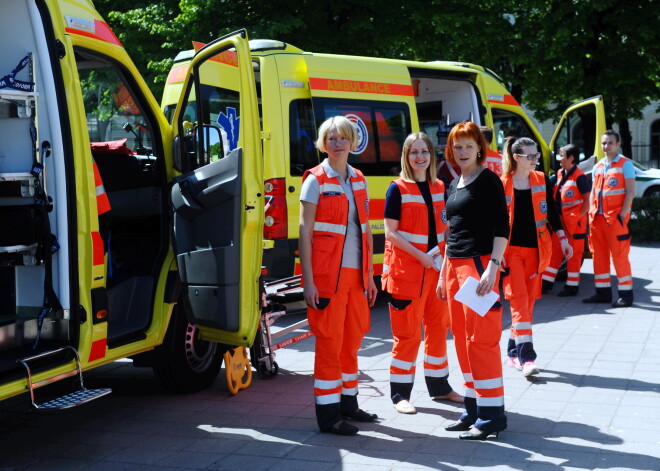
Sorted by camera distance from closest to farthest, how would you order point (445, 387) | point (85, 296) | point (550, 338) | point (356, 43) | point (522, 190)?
point (85, 296) → point (445, 387) → point (522, 190) → point (550, 338) → point (356, 43)

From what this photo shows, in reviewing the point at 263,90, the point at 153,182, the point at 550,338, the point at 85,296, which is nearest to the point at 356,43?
the point at 263,90

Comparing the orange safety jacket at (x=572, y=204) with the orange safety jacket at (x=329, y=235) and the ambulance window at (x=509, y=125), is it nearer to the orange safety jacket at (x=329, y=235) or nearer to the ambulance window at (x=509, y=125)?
the ambulance window at (x=509, y=125)

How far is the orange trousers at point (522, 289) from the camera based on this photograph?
6516mm

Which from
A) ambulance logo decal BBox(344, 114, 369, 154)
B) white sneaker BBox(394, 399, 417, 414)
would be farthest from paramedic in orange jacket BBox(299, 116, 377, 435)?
ambulance logo decal BBox(344, 114, 369, 154)

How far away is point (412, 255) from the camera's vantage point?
5500mm

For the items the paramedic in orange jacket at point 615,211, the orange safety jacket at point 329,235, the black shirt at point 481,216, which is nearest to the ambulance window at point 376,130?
the paramedic in orange jacket at point 615,211

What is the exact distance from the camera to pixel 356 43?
17.9 metres

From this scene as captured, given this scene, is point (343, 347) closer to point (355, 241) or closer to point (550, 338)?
point (355, 241)

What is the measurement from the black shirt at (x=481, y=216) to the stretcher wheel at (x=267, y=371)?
2.04 meters

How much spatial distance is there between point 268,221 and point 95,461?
4120 mm

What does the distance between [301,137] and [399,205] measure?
3.62 metres

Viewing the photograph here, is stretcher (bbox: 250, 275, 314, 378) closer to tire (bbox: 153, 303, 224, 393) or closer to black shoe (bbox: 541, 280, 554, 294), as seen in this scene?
tire (bbox: 153, 303, 224, 393)

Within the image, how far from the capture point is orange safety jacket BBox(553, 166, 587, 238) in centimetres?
1054

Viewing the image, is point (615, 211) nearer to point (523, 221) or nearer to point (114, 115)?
point (523, 221)
